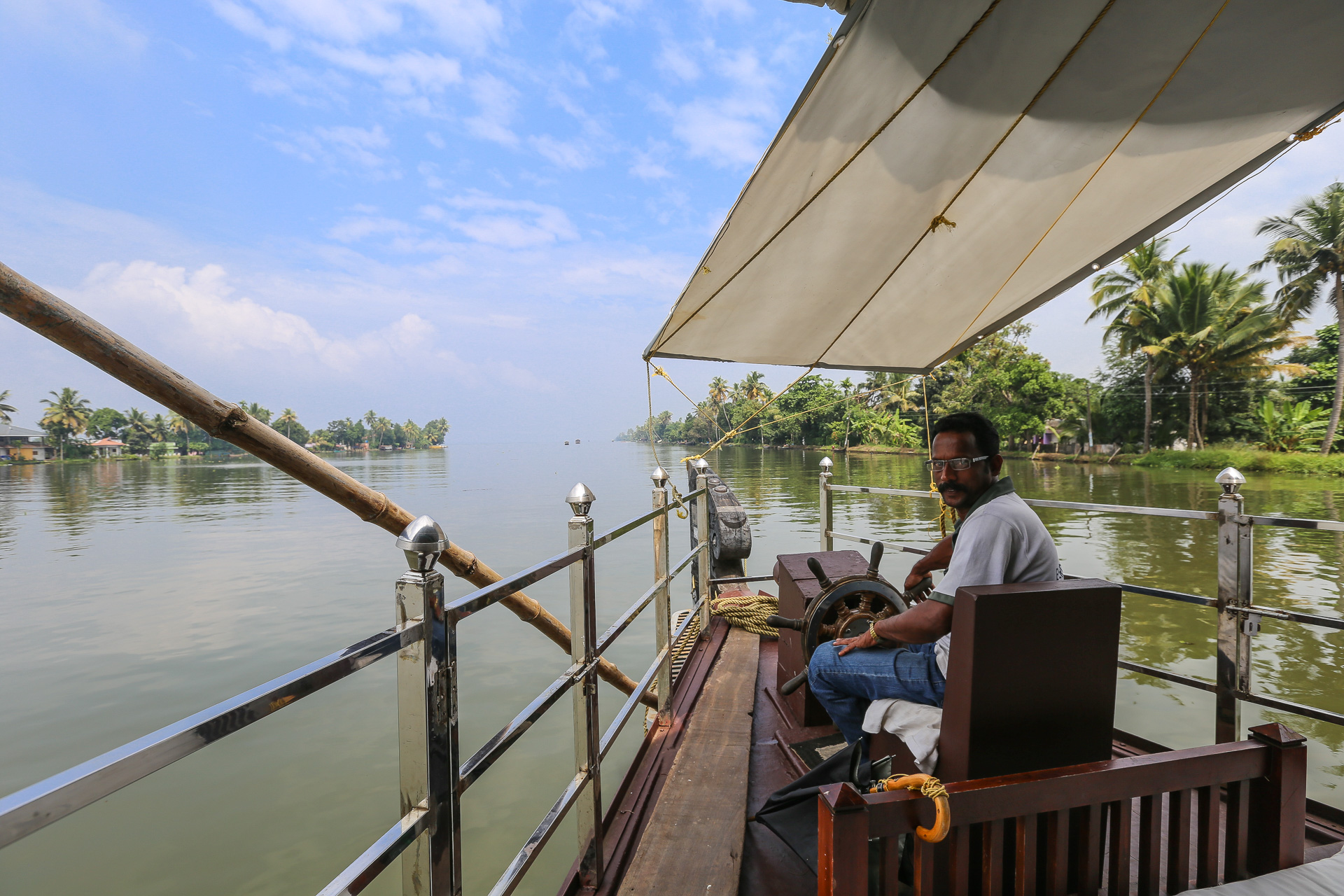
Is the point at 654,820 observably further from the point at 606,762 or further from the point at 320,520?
the point at 320,520

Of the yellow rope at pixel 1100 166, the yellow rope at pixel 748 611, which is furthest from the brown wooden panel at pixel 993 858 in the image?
the yellow rope at pixel 748 611

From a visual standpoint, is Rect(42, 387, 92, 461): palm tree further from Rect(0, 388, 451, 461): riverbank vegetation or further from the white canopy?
the white canopy

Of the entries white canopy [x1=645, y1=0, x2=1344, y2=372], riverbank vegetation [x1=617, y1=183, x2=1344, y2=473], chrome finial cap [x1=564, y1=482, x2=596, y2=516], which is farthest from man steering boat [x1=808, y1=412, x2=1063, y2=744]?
riverbank vegetation [x1=617, y1=183, x2=1344, y2=473]

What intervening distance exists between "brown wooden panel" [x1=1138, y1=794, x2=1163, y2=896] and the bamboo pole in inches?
63.1

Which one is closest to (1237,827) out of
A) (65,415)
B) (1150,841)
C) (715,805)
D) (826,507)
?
(1150,841)

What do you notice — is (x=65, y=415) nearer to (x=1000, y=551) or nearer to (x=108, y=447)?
(x=108, y=447)

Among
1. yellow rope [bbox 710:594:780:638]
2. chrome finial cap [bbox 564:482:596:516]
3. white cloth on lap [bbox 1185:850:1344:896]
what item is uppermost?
chrome finial cap [bbox 564:482:596:516]

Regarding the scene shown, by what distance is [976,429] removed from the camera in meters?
1.85

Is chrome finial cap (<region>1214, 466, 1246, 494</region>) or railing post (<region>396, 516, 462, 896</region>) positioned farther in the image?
chrome finial cap (<region>1214, 466, 1246, 494</region>)

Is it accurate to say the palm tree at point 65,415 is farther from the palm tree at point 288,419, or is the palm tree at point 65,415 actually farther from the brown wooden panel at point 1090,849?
the brown wooden panel at point 1090,849

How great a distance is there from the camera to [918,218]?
9.71ft

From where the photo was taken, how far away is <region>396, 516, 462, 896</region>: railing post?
95cm

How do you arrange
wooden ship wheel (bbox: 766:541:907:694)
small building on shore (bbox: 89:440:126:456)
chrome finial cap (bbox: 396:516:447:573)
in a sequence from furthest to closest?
Result: small building on shore (bbox: 89:440:126:456) → wooden ship wheel (bbox: 766:541:907:694) → chrome finial cap (bbox: 396:516:447:573)

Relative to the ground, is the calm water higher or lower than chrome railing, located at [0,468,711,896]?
lower
